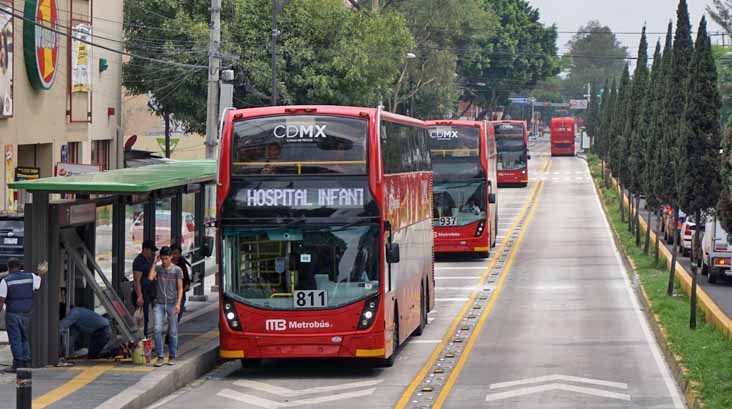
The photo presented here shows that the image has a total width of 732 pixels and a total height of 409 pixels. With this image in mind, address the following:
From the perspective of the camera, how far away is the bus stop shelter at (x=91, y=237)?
18.9 metres

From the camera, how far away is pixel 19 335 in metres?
18.5

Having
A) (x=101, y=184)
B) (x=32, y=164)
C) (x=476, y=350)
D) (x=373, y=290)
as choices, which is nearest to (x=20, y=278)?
(x=101, y=184)

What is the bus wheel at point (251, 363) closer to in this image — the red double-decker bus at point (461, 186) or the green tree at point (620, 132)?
the red double-decker bus at point (461, 186)

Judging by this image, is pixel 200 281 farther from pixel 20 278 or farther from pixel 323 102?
pixel 323 102

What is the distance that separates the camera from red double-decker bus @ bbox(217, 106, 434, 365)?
19.9 metres

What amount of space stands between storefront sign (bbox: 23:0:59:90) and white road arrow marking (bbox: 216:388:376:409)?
63.8 ft

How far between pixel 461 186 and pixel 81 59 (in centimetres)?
1246

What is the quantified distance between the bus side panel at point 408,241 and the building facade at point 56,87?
10.8 metres

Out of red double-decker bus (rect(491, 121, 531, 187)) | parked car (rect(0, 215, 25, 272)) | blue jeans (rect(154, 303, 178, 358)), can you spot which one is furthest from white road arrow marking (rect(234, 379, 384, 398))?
red double-decker bus (rect(491, 121, 531, 187))

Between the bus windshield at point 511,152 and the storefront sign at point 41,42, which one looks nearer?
the storefront sign at point 41,42

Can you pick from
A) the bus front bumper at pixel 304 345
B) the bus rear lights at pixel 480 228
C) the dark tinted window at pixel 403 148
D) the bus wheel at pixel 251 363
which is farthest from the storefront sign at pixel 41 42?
the bus front bumper at pixel 304 345

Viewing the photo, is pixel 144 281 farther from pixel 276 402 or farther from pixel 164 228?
pixel 164 228

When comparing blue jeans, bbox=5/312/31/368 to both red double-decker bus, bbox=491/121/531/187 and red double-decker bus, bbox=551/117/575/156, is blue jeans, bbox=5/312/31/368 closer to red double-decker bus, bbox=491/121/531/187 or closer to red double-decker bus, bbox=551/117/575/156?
red double-decker bus, bbox=491/121/531/187

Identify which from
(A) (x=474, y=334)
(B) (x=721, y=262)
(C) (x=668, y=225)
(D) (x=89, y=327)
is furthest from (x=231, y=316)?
(C) (x=668, y=225)
